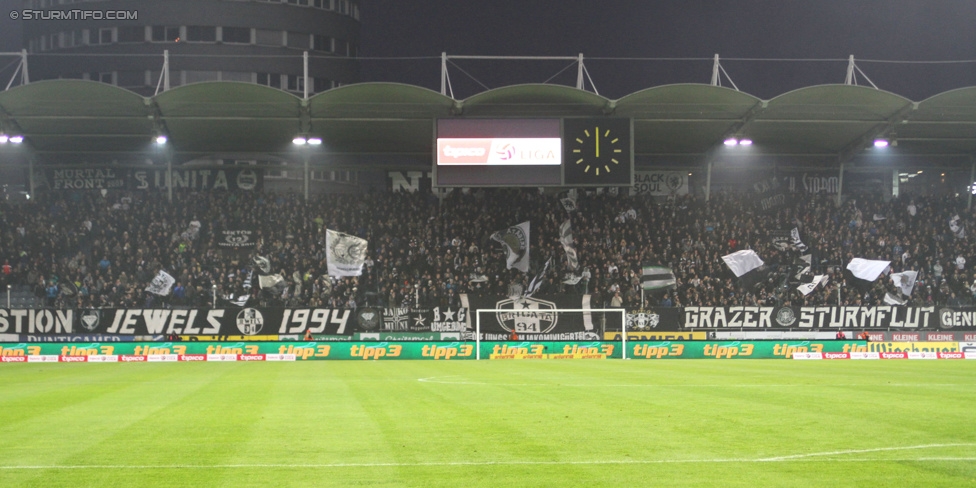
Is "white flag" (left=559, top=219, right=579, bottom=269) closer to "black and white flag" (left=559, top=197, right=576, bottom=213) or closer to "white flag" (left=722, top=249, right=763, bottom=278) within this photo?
"black and white flag" (left=559, top=197, right=576, bottom=213)

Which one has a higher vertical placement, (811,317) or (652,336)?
(811,317)

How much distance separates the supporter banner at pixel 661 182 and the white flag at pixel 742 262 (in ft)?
22.7

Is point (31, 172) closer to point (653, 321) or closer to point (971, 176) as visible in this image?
point (653, 321)

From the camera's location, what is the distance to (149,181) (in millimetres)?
47188

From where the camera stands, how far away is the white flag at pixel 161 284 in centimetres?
3928

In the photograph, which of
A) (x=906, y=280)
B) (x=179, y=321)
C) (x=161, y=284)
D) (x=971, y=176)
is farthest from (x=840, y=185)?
(x=161, y=284)

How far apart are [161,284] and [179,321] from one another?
10.4ft

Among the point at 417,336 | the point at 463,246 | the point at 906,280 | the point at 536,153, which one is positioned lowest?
the point at 417,336

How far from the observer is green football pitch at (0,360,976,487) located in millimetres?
7836

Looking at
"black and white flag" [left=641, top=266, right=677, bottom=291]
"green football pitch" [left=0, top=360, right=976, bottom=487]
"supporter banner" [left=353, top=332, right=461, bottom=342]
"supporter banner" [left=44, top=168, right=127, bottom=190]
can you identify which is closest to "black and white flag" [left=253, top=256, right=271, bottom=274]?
"supporter banner" [left=353, top=332, right=461, bottom=342]

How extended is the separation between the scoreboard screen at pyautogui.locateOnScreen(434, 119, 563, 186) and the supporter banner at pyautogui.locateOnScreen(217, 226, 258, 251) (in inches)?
440

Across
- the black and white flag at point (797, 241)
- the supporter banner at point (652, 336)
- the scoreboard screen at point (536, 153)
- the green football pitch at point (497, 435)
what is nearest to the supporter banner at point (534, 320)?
the supporter banner at point (652, 336)

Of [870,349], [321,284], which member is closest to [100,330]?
[321,284]

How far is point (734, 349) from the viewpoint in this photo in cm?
3469
